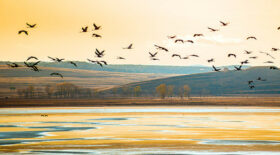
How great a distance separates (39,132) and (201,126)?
17716 millimetres

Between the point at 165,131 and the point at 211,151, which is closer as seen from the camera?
the point at 211,151

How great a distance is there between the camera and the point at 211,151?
39219mm

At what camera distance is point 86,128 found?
57.8 m

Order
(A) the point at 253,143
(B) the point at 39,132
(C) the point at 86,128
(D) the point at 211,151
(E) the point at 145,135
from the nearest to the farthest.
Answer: (D) the point at 211,151
(A) the point at 253,143
(E) the point at 145,135
(B) the point at 39,132
(C) the point at 86,128

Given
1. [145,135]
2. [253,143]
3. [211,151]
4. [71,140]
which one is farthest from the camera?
[145,135]

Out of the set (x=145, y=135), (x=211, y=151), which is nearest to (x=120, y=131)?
(x=145, y=135)

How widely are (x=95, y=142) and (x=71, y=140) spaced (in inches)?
104

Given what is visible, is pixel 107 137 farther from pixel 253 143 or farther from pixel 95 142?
pixel 253 143

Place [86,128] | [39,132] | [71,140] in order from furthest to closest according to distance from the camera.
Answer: [86,128] → [39,132] → [71,140]

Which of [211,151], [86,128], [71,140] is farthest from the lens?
[86,128]

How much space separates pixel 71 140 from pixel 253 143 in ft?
50.6

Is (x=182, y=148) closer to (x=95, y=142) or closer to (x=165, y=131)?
(x=95, y=142)

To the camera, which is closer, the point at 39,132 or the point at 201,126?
the point at 39,132

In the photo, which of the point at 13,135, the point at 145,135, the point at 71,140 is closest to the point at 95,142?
the point at 71,140
